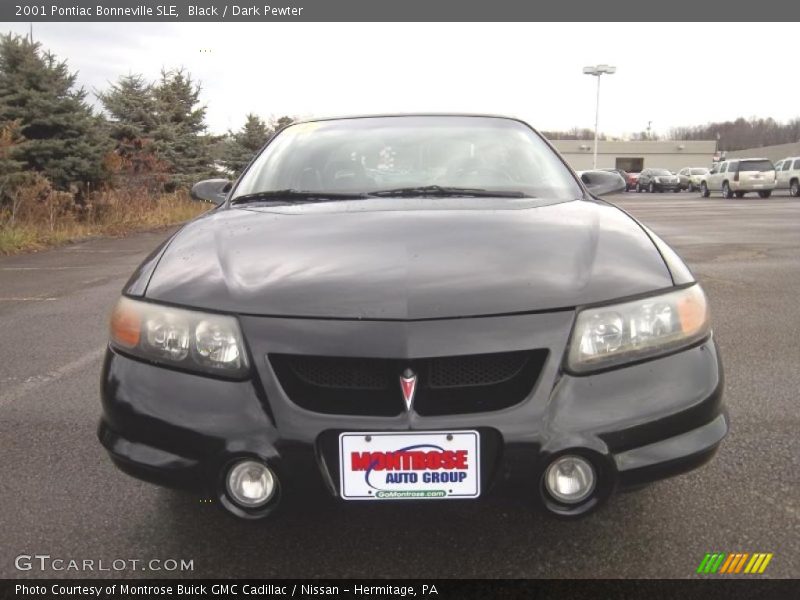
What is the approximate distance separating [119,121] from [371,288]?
66.2ft

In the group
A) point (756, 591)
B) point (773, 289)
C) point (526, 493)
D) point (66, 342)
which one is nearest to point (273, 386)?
point (526, 493)

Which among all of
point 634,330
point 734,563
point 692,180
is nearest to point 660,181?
point 692,180

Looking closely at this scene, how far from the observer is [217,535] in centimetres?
210

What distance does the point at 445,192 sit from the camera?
2658 mm

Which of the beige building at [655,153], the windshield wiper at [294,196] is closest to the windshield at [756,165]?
the windshield wiper at [294,196]

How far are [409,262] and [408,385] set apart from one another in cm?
39

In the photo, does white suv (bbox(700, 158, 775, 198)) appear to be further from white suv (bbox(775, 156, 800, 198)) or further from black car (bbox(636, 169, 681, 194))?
black car (bbox(636, 169, 681, 194))

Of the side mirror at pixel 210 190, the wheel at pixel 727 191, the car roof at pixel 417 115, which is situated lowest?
the wheel at pixel 727 191

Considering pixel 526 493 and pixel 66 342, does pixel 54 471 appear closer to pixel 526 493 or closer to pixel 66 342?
pixel 526 493

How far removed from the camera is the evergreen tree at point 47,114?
12.2 meters

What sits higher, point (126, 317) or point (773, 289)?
point (126, 317)

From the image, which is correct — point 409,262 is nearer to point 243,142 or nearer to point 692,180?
point 243,142

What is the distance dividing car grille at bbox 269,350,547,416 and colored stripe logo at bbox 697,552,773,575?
0.82m

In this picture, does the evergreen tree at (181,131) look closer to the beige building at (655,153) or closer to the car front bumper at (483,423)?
the car front bumper at (483,423)
